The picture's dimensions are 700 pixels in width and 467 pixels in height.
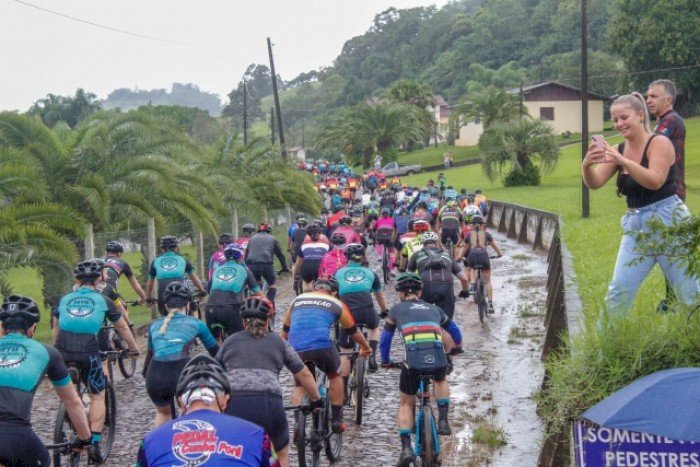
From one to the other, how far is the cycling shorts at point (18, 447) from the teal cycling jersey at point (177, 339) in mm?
2301

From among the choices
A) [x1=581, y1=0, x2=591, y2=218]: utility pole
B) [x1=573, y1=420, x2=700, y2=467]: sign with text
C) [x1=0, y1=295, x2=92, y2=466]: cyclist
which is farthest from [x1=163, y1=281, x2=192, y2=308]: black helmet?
[x1=581, y1=0, x2=591, y2=218]: utility pole

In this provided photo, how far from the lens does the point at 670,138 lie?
712cm

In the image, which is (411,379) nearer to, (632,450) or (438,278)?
(438,278)

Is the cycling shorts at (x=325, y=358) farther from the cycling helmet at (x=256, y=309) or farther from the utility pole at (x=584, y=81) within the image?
the utility pole at (x=584, y=81)

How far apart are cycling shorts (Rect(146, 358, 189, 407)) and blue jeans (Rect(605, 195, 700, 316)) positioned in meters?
3.77

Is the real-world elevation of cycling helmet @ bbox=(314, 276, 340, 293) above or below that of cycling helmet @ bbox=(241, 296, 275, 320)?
below

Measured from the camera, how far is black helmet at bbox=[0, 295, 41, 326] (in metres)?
6.68

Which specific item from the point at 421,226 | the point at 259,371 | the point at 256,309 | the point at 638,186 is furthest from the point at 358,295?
the point at 638,186

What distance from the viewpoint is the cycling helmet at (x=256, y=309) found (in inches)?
286

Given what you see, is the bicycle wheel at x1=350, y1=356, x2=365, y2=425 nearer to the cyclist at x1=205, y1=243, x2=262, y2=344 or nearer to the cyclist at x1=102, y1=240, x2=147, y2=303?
the cyclist at x1=205, y1=243, x2=262, y2=344

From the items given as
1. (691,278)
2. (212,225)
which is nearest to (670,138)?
(691,278)

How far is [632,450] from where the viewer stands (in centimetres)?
471

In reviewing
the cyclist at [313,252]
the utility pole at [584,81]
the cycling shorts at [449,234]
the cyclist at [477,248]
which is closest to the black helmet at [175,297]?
the cyclist at [313,252]

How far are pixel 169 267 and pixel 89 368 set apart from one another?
4.88m
